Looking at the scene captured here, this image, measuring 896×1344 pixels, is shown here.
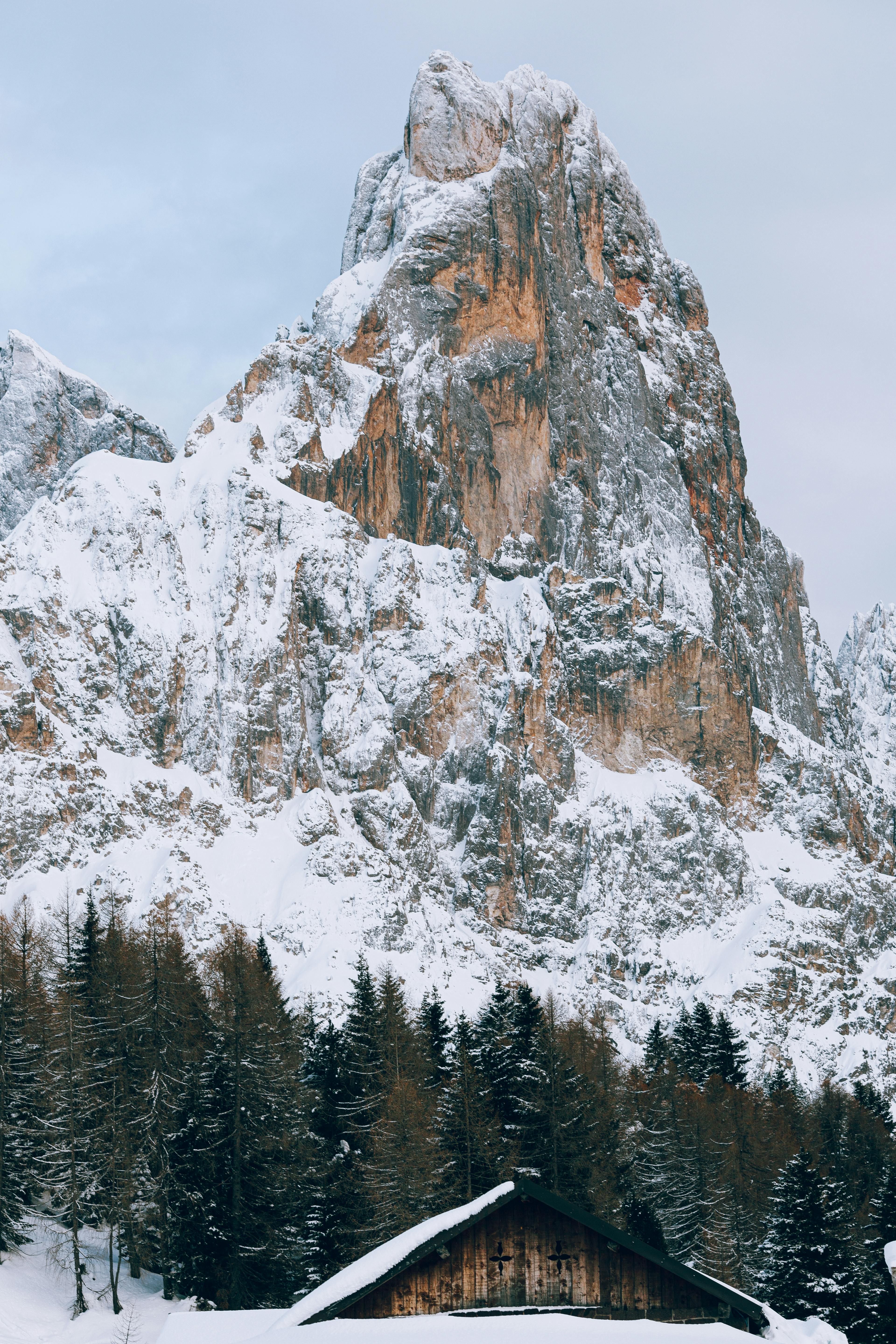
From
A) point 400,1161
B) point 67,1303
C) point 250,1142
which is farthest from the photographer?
point 67,1303

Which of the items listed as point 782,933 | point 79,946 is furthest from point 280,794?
point 79,946

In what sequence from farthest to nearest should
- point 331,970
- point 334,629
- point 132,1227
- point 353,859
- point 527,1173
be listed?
point 334,629, point 353,859, point 331,970, point 132,1227, point 527,1173

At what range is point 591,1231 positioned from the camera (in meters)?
25.4

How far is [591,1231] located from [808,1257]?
63.2 feet

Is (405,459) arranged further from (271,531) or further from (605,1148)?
(605,1148)

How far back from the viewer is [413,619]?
16750cm

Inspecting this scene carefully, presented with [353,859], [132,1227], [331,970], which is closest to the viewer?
[132,1227]

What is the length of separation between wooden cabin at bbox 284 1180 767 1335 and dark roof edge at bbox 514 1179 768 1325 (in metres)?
0.02

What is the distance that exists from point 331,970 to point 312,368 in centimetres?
7030

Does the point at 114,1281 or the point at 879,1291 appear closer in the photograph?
the point at 879,1291

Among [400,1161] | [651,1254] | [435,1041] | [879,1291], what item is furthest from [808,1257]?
[435,1041]

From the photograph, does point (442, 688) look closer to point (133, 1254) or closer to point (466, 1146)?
point (133, 1254)

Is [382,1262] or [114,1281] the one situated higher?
[114,1281]

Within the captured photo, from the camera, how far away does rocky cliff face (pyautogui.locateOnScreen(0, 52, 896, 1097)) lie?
15075 cm
